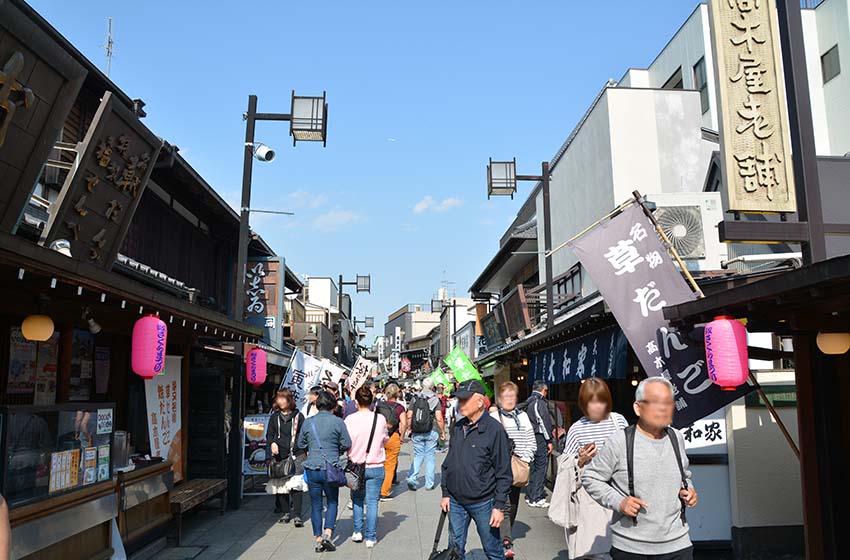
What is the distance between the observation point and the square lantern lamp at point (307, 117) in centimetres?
1242

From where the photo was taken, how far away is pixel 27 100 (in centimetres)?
707

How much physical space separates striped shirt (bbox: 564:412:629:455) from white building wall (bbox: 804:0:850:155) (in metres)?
22.0

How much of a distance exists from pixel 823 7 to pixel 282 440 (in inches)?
980

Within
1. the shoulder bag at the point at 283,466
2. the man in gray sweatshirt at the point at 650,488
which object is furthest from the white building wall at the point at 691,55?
the man in gray sweatshirt at the point at 650,488

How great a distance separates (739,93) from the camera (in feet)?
22.9

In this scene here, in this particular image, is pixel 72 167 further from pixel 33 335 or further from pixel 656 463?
pixel 656 463

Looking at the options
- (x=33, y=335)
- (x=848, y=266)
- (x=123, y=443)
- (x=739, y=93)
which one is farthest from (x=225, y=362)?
(x=848, y=266)

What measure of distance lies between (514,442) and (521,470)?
372 mm

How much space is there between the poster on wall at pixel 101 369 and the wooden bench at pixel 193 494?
6.39 ft

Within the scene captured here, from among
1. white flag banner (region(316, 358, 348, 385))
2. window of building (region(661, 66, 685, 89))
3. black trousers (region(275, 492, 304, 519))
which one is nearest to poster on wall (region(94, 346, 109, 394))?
black trousers (region(275, 492, 304, 519))

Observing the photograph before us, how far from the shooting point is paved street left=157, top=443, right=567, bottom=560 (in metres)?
8.61

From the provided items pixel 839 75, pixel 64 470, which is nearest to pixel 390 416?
pixel 64 470

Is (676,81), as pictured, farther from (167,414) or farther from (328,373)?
(167,414)

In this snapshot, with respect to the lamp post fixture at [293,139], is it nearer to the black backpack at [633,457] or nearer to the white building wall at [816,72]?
the black backpack at [633,457]
